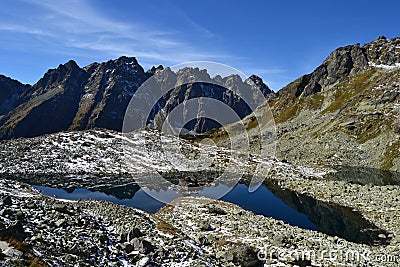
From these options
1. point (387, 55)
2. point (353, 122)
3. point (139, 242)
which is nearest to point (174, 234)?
point (139, 242)

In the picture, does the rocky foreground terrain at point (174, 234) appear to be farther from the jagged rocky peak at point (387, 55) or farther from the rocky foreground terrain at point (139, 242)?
the jagged rocky peak at point (387, 55)

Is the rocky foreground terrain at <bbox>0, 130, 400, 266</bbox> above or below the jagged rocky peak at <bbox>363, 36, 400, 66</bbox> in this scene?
below

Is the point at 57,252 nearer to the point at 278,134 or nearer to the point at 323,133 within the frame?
the point at 323,133

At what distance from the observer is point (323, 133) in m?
135

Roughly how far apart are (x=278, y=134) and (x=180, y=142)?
65.4 metres

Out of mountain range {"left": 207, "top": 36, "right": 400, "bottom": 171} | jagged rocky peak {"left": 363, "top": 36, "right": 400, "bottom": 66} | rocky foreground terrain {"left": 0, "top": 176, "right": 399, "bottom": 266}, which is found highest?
jagged rocky peak {"left": 363, "top": 36, "right": 400, "bottom": 66}

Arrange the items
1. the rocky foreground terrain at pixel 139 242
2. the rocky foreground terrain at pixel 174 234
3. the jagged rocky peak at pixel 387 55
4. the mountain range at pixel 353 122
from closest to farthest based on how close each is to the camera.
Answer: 1. the rocky foreground terrain at pixel 139 242
2. the rocky foreground terrain at pixel 174 234
3. the mountain range at pixel 353 122
4. the jagged rocky peak at pixel 387 55

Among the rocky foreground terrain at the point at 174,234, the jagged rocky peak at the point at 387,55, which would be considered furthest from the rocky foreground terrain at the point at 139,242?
the jagged rocky peak at the point at 387,55

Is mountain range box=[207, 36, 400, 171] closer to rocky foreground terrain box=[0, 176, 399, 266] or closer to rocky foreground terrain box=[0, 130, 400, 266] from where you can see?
rocky foreground terrain box=[0, 130, 400, 266]

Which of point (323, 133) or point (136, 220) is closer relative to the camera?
point (136, 220)

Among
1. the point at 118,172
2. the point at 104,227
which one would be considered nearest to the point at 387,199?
the point at 104,227

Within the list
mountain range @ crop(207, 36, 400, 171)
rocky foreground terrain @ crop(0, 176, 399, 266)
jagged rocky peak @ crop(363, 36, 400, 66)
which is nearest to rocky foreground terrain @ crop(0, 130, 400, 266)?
rocky foreground terrain @ crop(0, 176, 399, 266)

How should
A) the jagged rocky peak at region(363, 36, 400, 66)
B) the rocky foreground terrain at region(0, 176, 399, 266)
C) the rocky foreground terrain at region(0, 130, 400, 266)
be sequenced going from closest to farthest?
the rocky foreground terrain at region(0, 176, 399, 266)
the rocky foreground terrain at region(0, 130, 400, 266)
the jagged rocky peak at region(363, 36, 400, 66)

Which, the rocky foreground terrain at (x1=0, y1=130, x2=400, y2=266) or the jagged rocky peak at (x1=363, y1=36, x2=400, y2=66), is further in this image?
the jagged rocky peak at (x1=363, y1=36, x2=400, y2=66)
